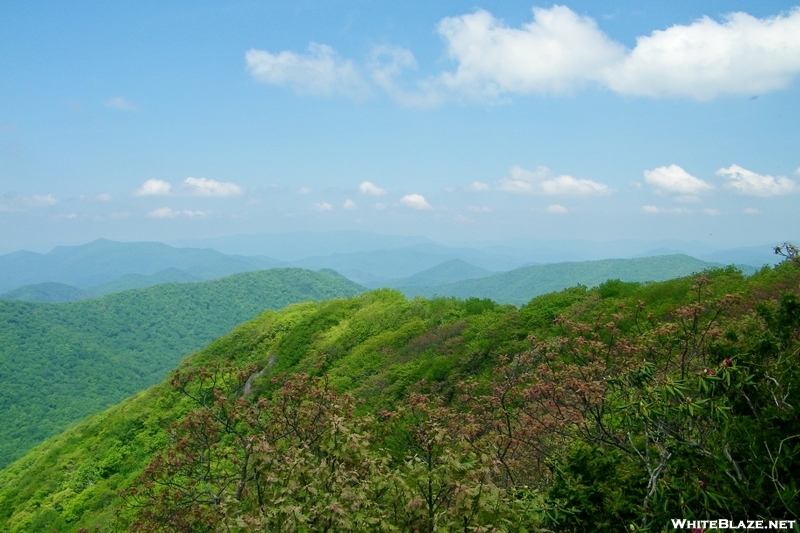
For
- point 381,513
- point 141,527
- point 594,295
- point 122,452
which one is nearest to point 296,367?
point 122,452

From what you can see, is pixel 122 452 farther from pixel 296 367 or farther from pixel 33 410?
pixel 33 410

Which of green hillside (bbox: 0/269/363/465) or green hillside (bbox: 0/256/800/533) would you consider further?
green hillside (bbox: 0/269/363/465)

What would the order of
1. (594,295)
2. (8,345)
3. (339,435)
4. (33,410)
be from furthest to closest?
(8,345)
(33,410)
(594,295)
(339,435)

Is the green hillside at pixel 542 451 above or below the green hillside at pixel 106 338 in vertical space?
above

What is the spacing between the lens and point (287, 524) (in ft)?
12.5

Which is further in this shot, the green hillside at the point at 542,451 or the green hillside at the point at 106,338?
the green hillside at the point at 106,338

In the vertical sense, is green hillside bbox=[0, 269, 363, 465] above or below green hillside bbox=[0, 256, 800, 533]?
below

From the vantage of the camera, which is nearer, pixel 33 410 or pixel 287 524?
pixel 287 524

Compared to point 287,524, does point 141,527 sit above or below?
below

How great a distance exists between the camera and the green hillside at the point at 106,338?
8700 centimetres

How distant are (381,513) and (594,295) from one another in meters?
17.6

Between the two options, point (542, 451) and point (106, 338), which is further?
point (106, 338)

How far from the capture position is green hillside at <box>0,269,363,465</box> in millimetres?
87000

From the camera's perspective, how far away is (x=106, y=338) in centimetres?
13075
